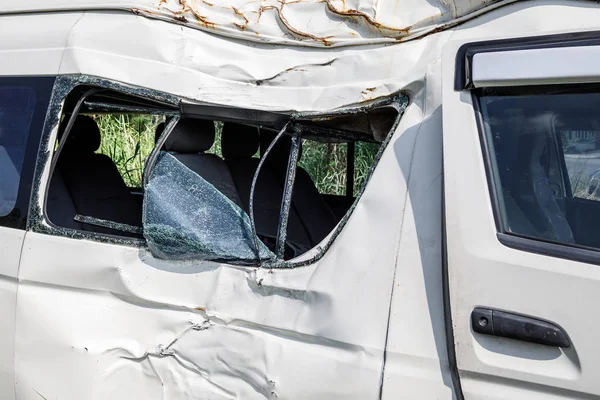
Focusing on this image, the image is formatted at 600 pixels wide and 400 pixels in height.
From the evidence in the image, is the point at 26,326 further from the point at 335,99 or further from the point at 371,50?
the point at 371,50

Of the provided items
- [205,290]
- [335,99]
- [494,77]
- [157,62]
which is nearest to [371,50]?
[335,99]

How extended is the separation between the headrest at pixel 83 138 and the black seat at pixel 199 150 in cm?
96

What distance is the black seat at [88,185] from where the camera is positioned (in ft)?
10.3

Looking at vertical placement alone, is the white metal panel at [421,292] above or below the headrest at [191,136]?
below

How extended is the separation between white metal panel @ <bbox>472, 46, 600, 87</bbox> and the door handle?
0.61 metres

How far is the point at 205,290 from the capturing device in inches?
92.5

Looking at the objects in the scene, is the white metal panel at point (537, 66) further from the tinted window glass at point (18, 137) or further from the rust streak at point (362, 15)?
the tinted window glass at point (18, 137)

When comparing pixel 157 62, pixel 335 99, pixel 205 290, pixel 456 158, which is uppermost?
pixel 157 62

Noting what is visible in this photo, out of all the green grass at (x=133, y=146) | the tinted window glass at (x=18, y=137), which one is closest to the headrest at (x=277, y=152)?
the tinted window glass at (x=18, y=137)

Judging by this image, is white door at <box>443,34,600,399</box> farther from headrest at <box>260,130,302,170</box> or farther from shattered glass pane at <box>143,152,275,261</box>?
headrest at <box>260,130,302,170</box>

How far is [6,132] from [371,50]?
1514 millimetres

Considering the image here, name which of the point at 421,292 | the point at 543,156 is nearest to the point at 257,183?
the point at 421,292

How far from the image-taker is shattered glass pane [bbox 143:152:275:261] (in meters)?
2.44

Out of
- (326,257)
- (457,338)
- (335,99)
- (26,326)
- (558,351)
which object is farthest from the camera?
(26,326)
